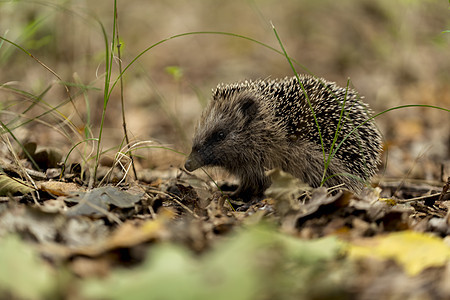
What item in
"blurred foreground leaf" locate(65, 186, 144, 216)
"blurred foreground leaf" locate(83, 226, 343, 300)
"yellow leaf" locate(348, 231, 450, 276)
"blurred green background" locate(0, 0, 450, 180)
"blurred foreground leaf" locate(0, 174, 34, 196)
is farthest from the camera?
"blurred green background" locate(0, 0, 450, 180)

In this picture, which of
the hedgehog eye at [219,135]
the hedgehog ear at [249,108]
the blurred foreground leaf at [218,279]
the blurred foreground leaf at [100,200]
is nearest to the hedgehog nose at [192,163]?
the hedgehog eye at [219,135]

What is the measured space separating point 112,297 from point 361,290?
1127 millimetres

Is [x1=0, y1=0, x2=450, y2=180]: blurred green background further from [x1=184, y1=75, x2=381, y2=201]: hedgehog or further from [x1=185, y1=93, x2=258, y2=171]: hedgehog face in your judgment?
[x1=184, y1=75, x2=381, y2=201]: hedgehog

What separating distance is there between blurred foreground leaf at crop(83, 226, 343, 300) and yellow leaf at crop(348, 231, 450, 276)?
45cm

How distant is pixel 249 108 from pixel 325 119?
33.3 inches

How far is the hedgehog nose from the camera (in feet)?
16.2

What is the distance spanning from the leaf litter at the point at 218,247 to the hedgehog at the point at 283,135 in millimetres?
844

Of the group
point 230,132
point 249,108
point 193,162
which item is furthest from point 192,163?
point 249,108

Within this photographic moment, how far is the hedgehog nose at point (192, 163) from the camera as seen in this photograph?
194 inches

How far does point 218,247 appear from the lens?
88.0 inches

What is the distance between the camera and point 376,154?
5016mm

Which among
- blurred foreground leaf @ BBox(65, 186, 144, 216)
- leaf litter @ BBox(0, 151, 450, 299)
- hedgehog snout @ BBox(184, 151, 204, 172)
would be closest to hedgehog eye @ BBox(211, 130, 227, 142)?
hedgehog snout @ BBox(184, 151, 204, 172)

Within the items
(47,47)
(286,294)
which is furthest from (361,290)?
(47,47)

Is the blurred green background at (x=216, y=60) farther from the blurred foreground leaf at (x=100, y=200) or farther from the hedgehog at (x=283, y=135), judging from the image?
the blurred foreground leaf at (x=100, y=200)
